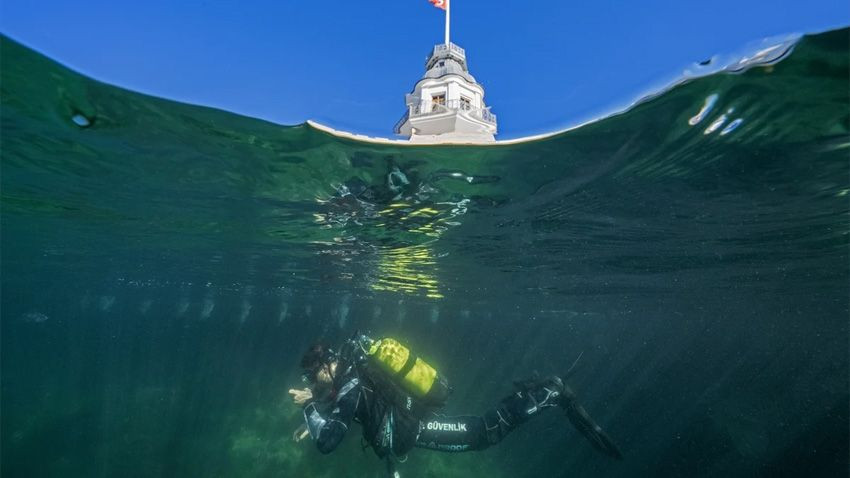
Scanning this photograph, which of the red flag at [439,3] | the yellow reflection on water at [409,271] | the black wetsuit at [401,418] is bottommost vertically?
the black wetsuit at [401,418]

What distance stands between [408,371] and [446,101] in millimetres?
26939

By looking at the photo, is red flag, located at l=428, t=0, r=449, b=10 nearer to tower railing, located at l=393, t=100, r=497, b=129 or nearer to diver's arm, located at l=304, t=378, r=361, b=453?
tower railing, located at l=393, t=100, r=497, b=129

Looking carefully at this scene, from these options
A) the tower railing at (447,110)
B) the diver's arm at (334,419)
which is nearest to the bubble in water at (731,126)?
the diver's arm at (334,419)

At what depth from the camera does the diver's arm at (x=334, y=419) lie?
7.04 meters

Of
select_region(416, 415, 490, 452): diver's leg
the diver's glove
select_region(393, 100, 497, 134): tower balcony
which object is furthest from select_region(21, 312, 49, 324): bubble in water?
the diver's glove

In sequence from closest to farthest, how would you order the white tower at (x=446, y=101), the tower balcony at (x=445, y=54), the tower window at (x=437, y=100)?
the white tower at (x=446, y=101)
the tower window at (x=437, y=100)
the tower balcony at (x=445, y=54)

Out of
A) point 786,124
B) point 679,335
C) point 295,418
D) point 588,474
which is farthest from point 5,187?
point 679,335

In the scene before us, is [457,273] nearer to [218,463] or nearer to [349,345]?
[349,345]

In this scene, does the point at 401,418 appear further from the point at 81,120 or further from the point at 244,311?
the point at 244,311

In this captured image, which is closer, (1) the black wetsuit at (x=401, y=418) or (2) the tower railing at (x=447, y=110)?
(1) the black wetsuit at (x=401, y=418)

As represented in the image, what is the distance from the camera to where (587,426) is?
10.8 m

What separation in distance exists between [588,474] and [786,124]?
24.3 metres

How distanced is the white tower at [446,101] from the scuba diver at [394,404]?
21780 mm

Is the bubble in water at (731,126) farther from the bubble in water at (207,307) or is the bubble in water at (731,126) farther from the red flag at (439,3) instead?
the bubble in water at (207,307)
